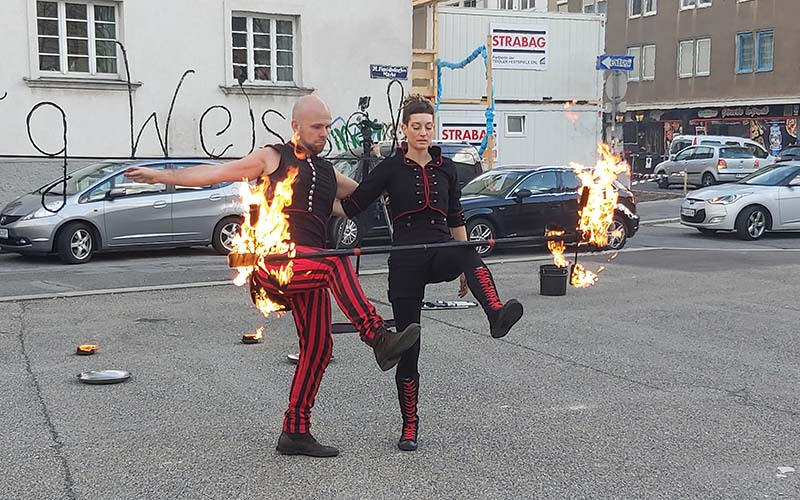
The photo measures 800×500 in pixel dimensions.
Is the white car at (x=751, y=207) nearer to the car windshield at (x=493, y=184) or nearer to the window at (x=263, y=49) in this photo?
the car windshield at (x=493, y=184)

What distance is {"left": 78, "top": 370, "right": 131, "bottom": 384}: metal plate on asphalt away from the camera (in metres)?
6.99

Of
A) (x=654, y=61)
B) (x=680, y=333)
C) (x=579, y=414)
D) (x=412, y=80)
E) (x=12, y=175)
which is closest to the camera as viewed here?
(x=579, y=414)

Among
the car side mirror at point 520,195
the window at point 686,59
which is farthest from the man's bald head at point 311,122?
the window at point 686,59

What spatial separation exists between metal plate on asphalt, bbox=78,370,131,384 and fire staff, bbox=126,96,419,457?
2148mm

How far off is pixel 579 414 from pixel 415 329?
66.5 inches

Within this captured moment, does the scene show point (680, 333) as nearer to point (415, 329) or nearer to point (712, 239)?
point (415, 329)

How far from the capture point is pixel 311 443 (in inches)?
209

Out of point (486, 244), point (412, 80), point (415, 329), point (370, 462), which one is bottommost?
point (370, 462)

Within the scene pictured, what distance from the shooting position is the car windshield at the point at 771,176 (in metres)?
18.9

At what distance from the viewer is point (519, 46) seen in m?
26.9

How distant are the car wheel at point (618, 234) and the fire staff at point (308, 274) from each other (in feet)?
36.2

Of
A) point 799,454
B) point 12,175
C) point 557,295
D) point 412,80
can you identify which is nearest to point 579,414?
point 799,454

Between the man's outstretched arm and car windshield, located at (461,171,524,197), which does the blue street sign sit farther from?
the man's outstretched arm

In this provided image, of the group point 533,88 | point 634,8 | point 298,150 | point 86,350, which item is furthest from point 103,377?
point 634,8
